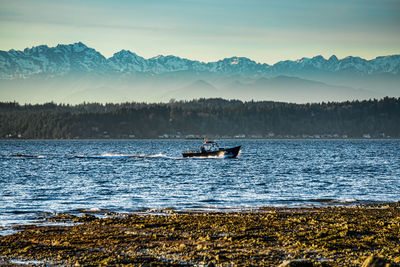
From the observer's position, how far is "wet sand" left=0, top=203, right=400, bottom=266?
856 inches

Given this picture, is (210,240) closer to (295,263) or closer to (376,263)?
(295,263)

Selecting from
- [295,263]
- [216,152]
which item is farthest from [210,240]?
[216,152]

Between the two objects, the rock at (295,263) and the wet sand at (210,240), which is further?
the wet sand at (210,240)

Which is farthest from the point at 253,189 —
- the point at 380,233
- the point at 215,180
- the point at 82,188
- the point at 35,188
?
the point at 380,233

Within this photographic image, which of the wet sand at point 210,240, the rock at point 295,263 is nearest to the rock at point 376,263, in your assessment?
the wet sand at point 210,240

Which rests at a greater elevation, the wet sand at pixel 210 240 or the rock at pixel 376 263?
the rock at pixel 376 263

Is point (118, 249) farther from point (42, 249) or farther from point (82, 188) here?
point (82, 188)

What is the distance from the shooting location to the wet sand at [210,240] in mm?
21734

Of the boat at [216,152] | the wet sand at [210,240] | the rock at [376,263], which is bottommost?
the boat at [216,152]

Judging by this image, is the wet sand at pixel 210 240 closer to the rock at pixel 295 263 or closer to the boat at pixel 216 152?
the rock at pixel 295 263

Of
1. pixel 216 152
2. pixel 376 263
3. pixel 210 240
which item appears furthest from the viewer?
pixel 216 152

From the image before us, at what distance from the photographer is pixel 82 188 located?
57719 mm

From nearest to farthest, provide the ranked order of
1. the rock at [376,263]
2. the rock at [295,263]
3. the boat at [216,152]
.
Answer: the rock at [376,263], the rock at [295,263], the boat at [216,152]

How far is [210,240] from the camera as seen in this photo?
83.6ft
